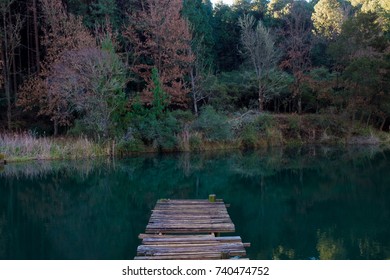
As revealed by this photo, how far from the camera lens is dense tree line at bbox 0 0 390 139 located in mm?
20953

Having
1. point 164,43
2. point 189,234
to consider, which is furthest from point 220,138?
point 189,234

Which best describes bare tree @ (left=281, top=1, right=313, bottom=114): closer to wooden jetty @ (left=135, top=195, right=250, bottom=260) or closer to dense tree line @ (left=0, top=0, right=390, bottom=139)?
dense tree line @ (left=0, top=0, right=390, bottom=139)

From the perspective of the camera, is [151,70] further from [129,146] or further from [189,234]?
[189,234]

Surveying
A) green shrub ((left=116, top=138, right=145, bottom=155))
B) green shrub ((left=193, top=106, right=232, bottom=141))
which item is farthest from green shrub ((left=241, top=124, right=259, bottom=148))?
green shrub ((left=116, top=138, right=145, bottom=155))

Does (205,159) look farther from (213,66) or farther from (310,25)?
(310,25)

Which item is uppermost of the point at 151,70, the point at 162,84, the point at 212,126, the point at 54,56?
the point at 54,56

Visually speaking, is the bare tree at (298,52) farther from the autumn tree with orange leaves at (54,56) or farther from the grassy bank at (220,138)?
the autumn tree with orange leaves at (54,56)

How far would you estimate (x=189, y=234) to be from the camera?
7645 mm

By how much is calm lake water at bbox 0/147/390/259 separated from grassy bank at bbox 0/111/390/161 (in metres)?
1.33

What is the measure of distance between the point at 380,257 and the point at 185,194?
6.04 m

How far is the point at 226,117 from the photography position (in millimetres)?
24469

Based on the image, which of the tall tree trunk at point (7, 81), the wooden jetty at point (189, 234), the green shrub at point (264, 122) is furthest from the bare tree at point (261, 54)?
the wooden jetty at point (189, 234)

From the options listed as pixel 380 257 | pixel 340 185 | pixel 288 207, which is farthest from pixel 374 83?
pixel 380 257

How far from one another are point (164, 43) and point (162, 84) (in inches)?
100.0
